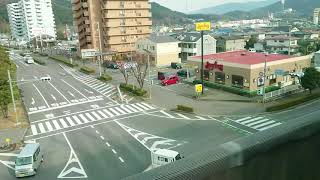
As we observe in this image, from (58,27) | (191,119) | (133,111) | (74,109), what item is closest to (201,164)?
(191,119)

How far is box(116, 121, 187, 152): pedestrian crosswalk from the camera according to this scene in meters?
19.7

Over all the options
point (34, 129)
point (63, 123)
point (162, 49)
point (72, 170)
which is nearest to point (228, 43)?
point (162, 49)

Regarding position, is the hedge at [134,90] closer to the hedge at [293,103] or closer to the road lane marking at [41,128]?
the road lane marking at [41,128]

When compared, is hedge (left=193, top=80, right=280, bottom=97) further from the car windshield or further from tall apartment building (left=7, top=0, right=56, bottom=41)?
tall apartment building (left=7, top=0, right=56, bottom=41)

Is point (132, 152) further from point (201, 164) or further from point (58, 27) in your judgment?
point (58, 27)

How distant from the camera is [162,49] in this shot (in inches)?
2180

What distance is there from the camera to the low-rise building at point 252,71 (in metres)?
32.1

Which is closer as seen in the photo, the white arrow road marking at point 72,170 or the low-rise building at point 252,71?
the white arrow road marking at point 72,170

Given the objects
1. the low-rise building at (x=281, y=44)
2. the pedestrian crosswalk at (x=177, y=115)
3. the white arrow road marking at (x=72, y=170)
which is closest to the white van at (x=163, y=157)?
the white arrow road marking at (x=72, y=170)

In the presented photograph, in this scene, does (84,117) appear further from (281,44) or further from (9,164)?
(281,44)

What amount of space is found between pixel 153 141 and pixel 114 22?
4662cm

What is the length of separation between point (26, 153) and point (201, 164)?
16.7 metres

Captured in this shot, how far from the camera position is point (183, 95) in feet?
111

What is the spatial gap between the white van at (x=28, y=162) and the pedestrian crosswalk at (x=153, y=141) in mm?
6648
